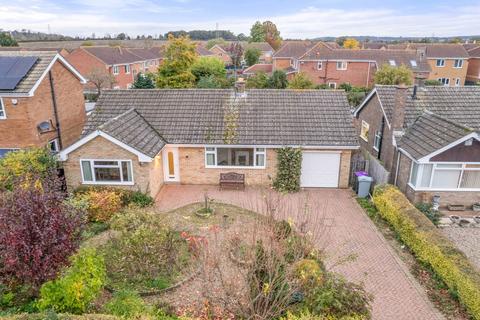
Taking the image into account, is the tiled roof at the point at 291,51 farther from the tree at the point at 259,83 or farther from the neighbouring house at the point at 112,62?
the neighbouring house at the point at 112,62

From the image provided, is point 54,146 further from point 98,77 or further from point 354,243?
point 98,77

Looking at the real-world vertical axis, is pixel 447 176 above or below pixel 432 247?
above

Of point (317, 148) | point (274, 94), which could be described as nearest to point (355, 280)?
point (317, 148)

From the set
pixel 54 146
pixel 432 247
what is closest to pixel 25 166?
pixel 54 146

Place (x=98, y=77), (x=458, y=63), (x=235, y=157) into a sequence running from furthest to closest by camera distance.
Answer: (x=458, y=63) < (x=98, y=77) < (x=235, y=157)

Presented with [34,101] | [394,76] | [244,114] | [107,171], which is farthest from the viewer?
[394,76]

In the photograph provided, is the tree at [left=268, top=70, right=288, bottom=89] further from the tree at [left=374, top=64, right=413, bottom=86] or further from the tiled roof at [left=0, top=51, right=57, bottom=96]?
the tiled roof at [left=0, top=51, right=57, bottom=96]
